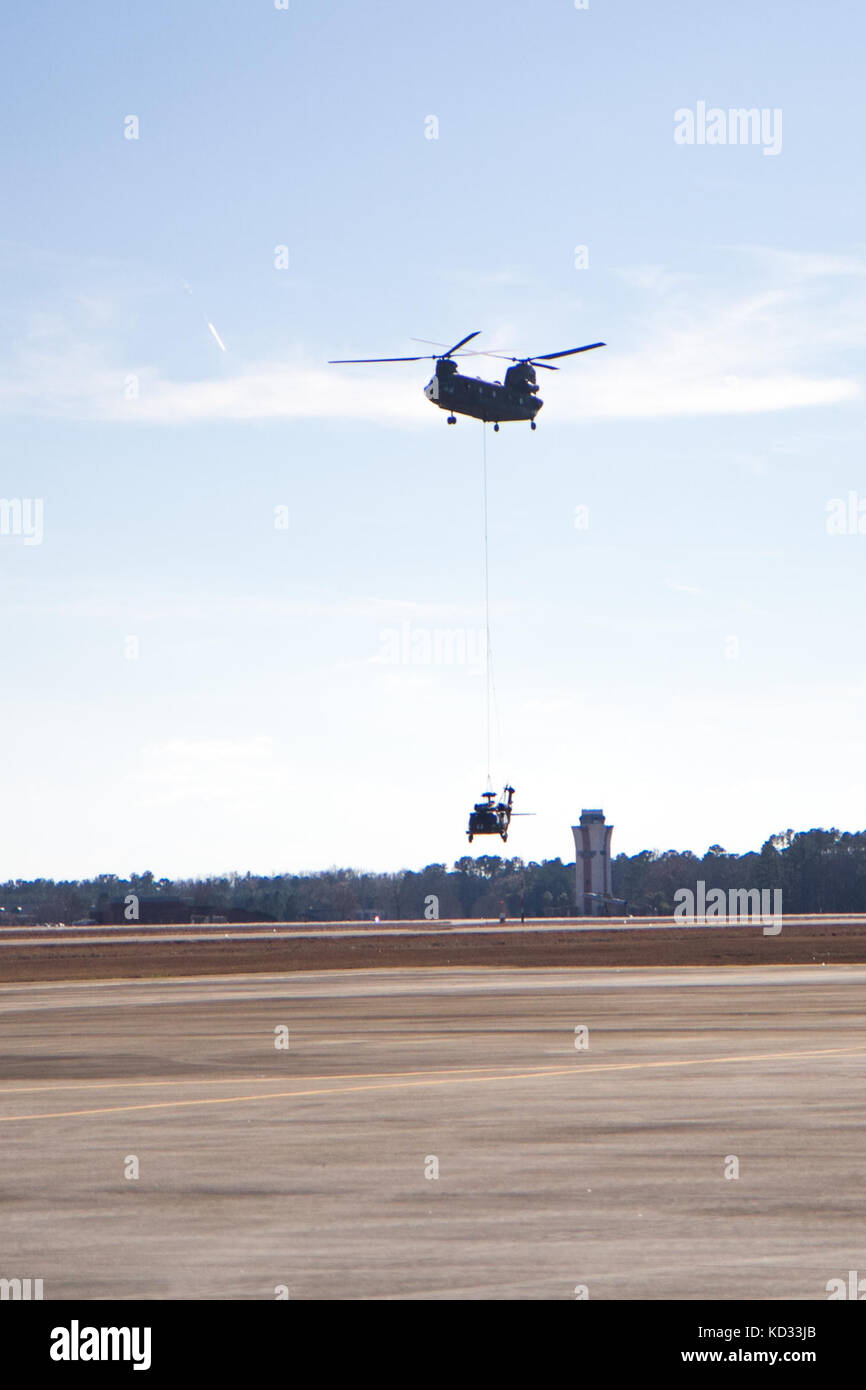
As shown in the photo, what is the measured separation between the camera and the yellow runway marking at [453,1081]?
2142 cm

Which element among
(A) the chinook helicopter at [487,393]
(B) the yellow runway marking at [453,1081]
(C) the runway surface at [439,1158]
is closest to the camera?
(C) the runway surface at [439,1158]

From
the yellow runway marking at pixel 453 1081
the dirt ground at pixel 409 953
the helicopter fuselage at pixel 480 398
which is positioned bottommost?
the dirt ground at pixel 409 953

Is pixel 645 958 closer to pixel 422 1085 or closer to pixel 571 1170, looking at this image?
pixel 422 1085

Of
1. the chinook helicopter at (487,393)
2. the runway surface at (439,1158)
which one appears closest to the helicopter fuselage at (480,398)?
the chinook helicopter at (487,393)

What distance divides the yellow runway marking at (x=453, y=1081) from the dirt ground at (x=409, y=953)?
4022cm

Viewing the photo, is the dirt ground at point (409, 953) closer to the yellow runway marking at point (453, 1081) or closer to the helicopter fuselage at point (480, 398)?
the helicopter fuselage at point (480, 398)

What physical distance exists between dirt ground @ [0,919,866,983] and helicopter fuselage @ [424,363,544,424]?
2395 cm

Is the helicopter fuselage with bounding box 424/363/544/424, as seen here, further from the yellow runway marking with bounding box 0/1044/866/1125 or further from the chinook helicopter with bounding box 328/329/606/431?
the yellow runway marking with bounding box 0/1044/866/1125

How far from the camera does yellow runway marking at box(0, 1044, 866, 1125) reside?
21.4 m

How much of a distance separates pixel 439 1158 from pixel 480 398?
48.2 meters

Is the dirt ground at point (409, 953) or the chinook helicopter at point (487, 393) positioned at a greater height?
the chinook helicopter at point (487, 393)

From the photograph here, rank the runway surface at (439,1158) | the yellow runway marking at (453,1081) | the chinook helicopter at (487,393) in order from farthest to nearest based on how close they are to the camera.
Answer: the chinook helicopter at (487,393), the yellow runway marking at (453,1081), the runway surface at (439,1158)

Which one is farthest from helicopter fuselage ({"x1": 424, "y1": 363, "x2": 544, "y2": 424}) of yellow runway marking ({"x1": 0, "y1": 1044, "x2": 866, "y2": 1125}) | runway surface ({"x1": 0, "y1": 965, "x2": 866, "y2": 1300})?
yellow runway marking ({"x1": 0, "y1": 1044, "x2": 866, "y2": 1125})
